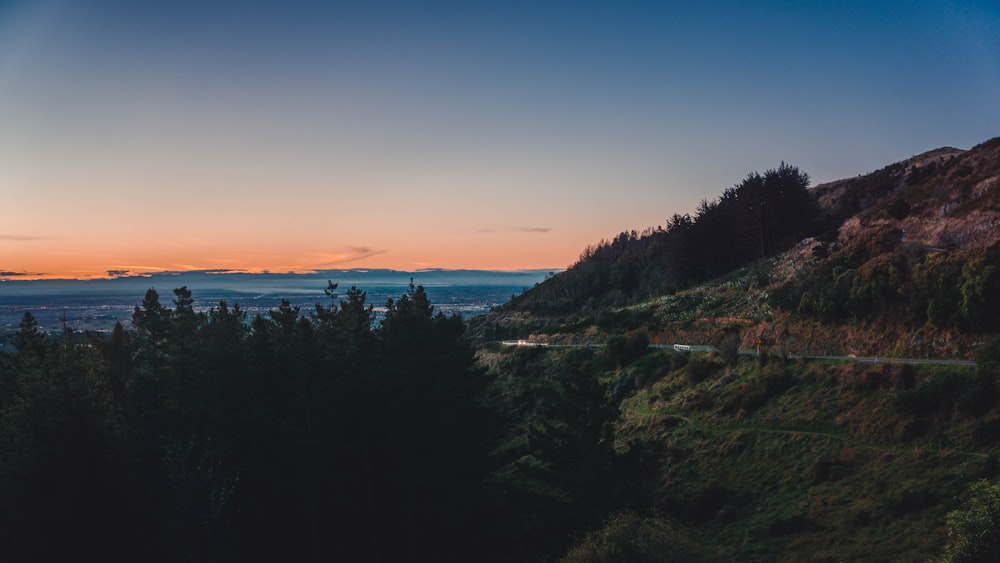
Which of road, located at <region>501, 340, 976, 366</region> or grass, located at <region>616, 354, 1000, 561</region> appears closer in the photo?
grass, located at <region>616, 354, 1000, 561</region>

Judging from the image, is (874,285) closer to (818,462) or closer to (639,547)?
(818,462)

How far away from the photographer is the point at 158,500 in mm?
25734

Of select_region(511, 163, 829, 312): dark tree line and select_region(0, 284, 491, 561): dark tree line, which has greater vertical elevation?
select_region(511, 163, 829, 312): dark tree line

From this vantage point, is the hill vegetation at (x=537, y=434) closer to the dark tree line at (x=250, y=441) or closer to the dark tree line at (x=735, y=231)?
the dark tree line at (x=250, y=441)

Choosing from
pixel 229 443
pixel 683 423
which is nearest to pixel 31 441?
pixel 229 443

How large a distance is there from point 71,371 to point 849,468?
31.9 m

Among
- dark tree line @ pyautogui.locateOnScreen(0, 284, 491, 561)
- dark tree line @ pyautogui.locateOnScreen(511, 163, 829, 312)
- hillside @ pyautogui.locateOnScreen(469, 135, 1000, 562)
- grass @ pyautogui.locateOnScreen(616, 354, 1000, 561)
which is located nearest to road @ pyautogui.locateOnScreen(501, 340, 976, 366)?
hillside @ pyautogui.locateOnScreen(469, 135, 1000, 562)

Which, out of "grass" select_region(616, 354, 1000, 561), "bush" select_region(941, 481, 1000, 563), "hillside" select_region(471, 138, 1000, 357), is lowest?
"grass" select_region(616, 354, 1000, 561)

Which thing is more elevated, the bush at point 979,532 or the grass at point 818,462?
the bush at point 979,532

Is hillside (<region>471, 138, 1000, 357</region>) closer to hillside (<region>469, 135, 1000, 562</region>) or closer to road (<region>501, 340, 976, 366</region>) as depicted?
hillside (<region>469, 135, 1000, 562</region>)

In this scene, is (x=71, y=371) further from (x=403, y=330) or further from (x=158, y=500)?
(x=403, y=330)

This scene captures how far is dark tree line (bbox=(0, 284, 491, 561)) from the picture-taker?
22781mm

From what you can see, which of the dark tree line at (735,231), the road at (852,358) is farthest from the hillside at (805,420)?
the dark tree line at (735,231)

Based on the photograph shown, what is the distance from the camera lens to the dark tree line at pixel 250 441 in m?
22.8
